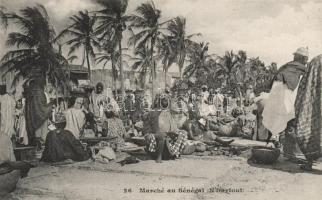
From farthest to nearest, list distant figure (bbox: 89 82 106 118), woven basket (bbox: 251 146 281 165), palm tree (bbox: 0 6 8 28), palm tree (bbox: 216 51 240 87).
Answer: palm tree (bbox: 216 51 240 87) < distant figure (bbox: 89 82 106 118) < palm tree (bbox: 0 6 8 28) < woven basket (bbox: 251 146 281 165)

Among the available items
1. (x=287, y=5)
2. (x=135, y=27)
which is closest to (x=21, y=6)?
(x=135, y=27)

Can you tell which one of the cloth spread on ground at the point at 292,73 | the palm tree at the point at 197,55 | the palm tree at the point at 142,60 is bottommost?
the cloth spread on ground at the point at 292,73

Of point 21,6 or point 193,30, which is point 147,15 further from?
point 21,6

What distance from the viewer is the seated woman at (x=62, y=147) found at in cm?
566

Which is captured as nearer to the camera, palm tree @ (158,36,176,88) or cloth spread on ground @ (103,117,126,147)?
palm tree @ (158,36,176,88)

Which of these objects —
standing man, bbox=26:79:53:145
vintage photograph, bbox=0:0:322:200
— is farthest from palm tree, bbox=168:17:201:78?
standing man, bbox=26:79:53:145

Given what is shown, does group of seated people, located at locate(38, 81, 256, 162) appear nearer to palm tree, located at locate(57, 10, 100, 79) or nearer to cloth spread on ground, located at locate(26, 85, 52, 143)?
cloth spread on ground, located at locate(26, 85, 52, 143)

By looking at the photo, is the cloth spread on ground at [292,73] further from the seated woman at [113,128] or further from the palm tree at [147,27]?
the seated woman at [113,128]

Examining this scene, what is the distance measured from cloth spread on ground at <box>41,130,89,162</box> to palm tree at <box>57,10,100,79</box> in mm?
1146

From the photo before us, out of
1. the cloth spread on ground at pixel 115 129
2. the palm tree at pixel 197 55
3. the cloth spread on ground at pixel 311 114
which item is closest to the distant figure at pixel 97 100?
the cloth spread on ground at pixel 115 129

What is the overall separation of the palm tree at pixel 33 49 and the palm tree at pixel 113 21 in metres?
0.70

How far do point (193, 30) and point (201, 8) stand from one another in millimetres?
320

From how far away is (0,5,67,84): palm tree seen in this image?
5.56 meters

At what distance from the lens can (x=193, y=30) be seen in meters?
5.68
